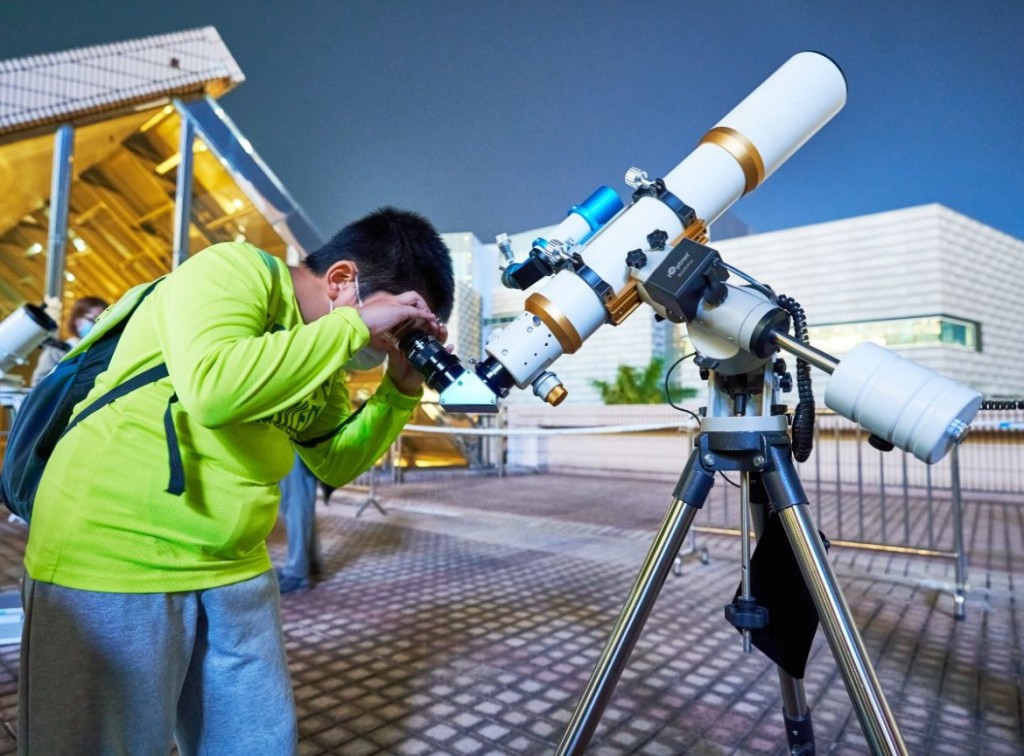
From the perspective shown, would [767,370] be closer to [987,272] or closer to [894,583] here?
[894,583]

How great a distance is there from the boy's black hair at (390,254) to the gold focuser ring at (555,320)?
0.24 meters

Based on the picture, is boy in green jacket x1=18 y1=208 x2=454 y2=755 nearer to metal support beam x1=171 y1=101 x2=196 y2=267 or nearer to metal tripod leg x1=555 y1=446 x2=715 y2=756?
metal tripod leg x1=555 y1=446 x2=715 y2=756

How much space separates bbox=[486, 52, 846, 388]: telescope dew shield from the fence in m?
2.36

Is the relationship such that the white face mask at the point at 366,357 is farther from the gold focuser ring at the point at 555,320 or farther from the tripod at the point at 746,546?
the tripod at the point at 746,546

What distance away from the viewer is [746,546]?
145 centimetres

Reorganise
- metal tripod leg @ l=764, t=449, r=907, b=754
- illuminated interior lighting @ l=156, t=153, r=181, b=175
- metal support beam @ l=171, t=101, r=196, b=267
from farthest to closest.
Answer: illuminated interior lighting @ l=156, t=153, r=181, b=175 < metal support beam @ l=171, t=101, r=196, b=267 < metal tripod leg @ l=764, t=449, r=907, b=754

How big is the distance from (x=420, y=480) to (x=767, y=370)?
996 cm

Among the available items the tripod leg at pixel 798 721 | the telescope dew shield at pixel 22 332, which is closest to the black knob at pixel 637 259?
the tripod leg at pixel 798 721

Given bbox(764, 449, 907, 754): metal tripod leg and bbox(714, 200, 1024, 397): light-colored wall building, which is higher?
bbox(714, 200, 1024, 397): light-colored wall building

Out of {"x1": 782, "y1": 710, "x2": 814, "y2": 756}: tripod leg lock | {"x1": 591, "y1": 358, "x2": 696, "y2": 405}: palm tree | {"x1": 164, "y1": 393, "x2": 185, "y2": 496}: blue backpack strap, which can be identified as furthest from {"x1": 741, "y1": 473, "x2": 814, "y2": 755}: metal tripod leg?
{"x1": 591, "y1": 358, "x2": 696, "y2": 405}: palm tree

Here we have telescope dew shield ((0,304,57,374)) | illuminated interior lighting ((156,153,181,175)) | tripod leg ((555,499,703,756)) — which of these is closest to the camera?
tripod leg ((555,499,703,756))

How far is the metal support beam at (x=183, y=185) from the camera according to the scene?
32.8ft

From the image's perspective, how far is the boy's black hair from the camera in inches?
52.9

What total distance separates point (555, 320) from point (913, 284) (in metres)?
18.6
